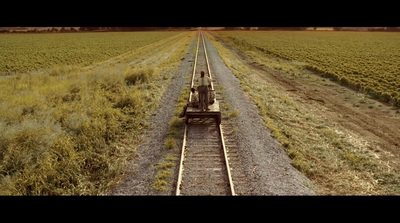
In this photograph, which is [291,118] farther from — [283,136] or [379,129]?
[379,129]

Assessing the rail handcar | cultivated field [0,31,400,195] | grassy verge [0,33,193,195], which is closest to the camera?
grassy verge [0,33,193,195]

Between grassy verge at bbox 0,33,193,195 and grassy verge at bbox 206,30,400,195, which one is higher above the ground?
grassy verge at bbox 0,33,193,195

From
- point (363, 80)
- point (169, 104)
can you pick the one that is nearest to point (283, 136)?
point (169, 104)

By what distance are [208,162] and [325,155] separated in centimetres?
414

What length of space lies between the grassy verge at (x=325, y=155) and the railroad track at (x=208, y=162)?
6.67 ft

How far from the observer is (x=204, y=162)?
780cm

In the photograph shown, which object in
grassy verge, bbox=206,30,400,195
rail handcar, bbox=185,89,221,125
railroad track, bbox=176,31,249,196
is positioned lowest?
grassy verge, bbox=206,30,400,195

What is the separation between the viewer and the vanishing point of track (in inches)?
257

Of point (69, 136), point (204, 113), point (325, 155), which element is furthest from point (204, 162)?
point (69, 136)

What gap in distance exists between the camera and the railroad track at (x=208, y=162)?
6.55 metres

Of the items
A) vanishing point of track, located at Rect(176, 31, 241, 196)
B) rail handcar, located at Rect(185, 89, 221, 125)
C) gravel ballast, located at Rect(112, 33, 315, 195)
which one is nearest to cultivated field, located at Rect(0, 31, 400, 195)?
gravel ballast, located at Rect(112, 33, 315, 195)

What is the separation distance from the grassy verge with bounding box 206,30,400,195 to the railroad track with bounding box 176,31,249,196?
203 centimetres

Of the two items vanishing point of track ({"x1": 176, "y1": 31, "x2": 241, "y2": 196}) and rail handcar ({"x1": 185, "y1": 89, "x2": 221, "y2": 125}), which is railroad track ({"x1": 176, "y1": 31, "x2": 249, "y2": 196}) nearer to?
vanishing point of track ({"x1": 176, "y1": 31, "x2": 241, "y2": 196})

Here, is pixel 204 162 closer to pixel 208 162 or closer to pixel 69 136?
pixel 208 162
